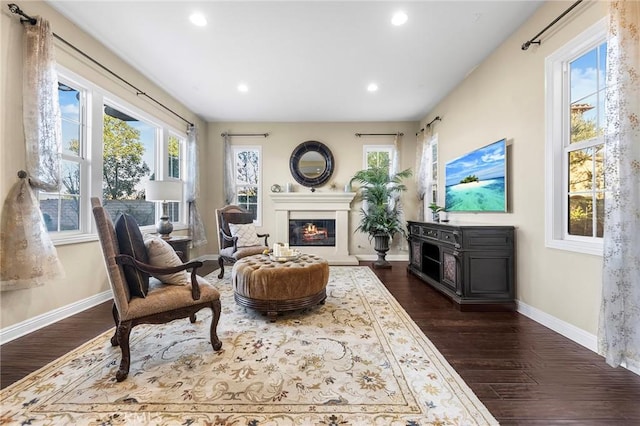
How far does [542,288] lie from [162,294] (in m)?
3.38

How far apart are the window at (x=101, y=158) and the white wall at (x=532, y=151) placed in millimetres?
4803

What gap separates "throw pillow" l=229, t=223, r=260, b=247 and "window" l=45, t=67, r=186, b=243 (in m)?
1.28

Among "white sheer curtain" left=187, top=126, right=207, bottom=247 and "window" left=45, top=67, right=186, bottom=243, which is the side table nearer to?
"window" left=45, top=67, right=186, bottom=243

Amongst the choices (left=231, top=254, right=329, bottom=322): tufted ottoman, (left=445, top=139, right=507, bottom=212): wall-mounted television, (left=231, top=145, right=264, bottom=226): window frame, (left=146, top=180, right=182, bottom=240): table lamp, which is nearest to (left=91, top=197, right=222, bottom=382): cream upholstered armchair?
(left=231, top=254, right=329, bottom=322): tufted ottoman

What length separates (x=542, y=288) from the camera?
2545 millimetres

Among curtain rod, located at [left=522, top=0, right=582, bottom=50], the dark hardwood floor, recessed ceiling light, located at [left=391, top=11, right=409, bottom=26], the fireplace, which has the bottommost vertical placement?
the dark hardwood floor

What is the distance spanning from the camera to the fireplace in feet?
18.8

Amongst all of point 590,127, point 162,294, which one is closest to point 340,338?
point 162,294

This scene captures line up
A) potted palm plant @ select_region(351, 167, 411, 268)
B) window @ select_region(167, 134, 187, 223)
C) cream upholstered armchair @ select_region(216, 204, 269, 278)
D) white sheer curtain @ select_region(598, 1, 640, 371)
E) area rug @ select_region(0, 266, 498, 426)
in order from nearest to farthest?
area rug @ select_region(0, 266, 498, 426)
white sheer curtain @ select_region(598, 1, 640, 371)
cream upholstered armchair @ select_region(216, 204, 269, 278)
window @ select_region(167, 134, 187, 223)
potted palm plant @ select_region(351, 167, 411, 268)

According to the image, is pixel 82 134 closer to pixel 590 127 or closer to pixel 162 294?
pixel 162 294

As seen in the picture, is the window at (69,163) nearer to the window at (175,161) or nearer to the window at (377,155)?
the window at (175,161)

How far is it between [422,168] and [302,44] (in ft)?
11.1

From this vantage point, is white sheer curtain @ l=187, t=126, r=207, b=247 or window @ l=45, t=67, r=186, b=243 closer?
window @ l=45, t=67, r=186, b=243

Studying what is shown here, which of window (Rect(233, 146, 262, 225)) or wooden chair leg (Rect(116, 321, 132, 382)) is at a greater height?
window (Rect(233, 146, 262, 225))
